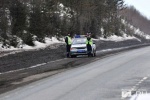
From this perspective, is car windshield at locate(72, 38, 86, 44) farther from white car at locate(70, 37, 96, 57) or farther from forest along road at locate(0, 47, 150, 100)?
forest along road at locate(0, 47, 150, 100)

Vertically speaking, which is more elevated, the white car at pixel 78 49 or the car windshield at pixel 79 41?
the car windshield at pixel 79 41

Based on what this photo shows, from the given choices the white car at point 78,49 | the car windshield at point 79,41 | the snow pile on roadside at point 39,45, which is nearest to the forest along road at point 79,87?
the white car at point 78,49

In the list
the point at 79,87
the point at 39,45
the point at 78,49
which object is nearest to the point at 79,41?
the point at 78,49

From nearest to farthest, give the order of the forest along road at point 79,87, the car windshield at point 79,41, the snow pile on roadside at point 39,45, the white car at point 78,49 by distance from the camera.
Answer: the forest along road at point 79,87
the white car at point 78,49
the car windshield at point 79,41
the snow pile on roadside at point 39,45

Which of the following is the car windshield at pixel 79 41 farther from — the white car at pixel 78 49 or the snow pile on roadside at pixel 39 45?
the snow pile on roadside at pixel 39 45

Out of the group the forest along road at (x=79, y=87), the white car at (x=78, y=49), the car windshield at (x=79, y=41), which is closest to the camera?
the forest along road at (x=79, y=87)

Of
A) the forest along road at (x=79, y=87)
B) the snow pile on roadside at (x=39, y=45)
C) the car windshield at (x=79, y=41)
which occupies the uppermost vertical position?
the car windshield at (x=79, y=41)

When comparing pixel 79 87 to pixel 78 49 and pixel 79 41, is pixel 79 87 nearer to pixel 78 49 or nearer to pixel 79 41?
pixel 78 49

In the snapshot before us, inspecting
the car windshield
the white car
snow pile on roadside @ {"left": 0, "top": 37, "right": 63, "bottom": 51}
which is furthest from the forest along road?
snow pile on roadside @ {"left": 0, "top": 37, "right": 63, "bottom": 51}

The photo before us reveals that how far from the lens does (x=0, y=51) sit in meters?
33.1

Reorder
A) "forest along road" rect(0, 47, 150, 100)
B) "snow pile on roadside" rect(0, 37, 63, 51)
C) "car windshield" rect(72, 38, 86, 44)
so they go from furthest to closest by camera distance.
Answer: "snow pile on roadside" rect(0, 37, 63, 51), "car windshield" rect(72, 38, 86, 44), "forest along road" rect(0, 47, 150, 100)

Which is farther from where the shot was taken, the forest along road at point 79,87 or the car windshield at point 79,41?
the car windshield at point 79,41

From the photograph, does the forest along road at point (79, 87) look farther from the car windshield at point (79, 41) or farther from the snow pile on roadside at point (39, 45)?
the snow pile on roadside at point (39, 45)

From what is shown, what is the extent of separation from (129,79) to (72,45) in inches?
678
